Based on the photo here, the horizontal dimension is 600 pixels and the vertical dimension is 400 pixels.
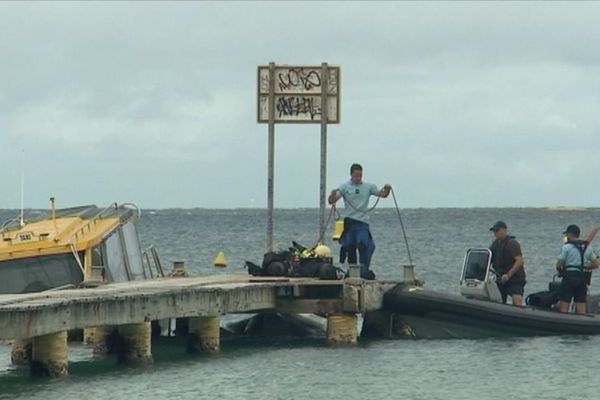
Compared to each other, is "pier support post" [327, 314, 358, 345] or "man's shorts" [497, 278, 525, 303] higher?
"man's shorts" [497, 278, 525, 303]

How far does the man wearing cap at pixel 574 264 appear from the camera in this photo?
90.2 ft

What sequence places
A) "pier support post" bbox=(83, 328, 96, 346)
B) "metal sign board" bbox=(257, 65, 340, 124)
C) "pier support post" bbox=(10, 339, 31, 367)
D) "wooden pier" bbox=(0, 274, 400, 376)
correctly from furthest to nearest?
1. "metal sign board" bbox=(257, 65, 340, 124)
2. "pier support post" bbox=(83, 328, 96, 346)
3. "pier support post" bbox=(10, 339, 31, 367)
4. "wooden pier" bbox=(0, 274, 400, 376)

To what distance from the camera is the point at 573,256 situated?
2753cm

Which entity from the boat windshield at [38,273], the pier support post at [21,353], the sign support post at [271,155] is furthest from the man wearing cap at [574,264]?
the pier support post at [21,353]

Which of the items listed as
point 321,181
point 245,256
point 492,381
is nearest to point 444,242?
point 245,256

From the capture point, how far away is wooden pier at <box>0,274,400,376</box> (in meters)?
21.8

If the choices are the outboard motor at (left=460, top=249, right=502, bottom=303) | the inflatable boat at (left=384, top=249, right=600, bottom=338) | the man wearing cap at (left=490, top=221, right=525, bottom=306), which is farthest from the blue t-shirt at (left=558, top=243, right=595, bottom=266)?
the outboard motor at (left=460, top=249, right=502, bottom=303)

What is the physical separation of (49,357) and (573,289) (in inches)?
347

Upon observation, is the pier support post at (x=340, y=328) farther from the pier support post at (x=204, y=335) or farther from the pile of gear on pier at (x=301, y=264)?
the pier support post at (x=204, y=335)

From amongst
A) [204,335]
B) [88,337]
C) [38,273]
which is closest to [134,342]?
[204,335]

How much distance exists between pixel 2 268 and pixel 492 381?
6945mm

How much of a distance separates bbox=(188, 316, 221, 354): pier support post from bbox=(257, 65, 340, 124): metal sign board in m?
5.13

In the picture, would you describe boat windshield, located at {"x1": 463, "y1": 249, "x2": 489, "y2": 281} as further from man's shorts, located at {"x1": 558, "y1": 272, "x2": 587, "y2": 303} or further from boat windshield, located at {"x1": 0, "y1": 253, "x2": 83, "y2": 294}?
boat windshield, located at {"x1": 0, "y1": 253, "x2": 83, "y2": 294}

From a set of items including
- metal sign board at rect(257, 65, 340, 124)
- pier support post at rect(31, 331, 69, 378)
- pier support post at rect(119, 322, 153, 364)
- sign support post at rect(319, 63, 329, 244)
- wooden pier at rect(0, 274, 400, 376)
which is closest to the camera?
wooden pier at rect(0, 274, 400, 376)
